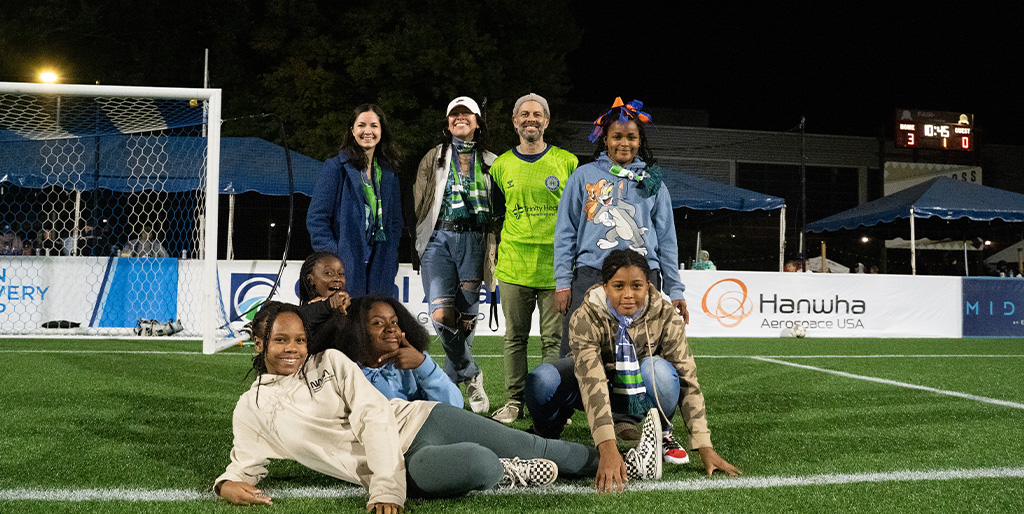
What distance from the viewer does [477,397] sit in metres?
4.71

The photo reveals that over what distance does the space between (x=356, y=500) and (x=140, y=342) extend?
8442 millimetres

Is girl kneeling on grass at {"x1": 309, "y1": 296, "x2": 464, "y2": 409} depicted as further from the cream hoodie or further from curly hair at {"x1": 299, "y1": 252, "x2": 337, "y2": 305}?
the cream hoodie

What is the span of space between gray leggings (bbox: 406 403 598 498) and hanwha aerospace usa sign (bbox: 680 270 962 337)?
30.1 ft

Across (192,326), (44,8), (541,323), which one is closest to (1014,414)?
(541,323)

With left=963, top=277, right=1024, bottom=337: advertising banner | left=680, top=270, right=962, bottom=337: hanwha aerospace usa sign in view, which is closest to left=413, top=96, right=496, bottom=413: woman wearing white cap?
left=680, top=270, right=962, bottom=337: hanwha aerospace usa sign

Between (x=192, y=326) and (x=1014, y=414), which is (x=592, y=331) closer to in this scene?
(x=1014, y=414)

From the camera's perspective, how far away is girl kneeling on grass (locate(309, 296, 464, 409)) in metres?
3.48

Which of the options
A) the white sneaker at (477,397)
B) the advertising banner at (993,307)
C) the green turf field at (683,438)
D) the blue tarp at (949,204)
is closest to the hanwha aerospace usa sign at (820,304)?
the advertising banner at (993,307)

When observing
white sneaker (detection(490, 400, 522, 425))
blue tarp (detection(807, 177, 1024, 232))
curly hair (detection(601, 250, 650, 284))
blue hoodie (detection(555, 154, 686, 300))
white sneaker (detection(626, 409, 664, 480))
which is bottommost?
white sneaker (detection(490, 400, 522, 425))

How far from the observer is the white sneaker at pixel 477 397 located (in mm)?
4676

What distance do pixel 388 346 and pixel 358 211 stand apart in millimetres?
1058

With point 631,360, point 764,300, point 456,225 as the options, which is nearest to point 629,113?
point 456,225

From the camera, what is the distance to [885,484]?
308 cm

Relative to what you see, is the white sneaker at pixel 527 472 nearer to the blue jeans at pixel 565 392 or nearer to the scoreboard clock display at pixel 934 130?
the blue jeans at pixel 565 392
